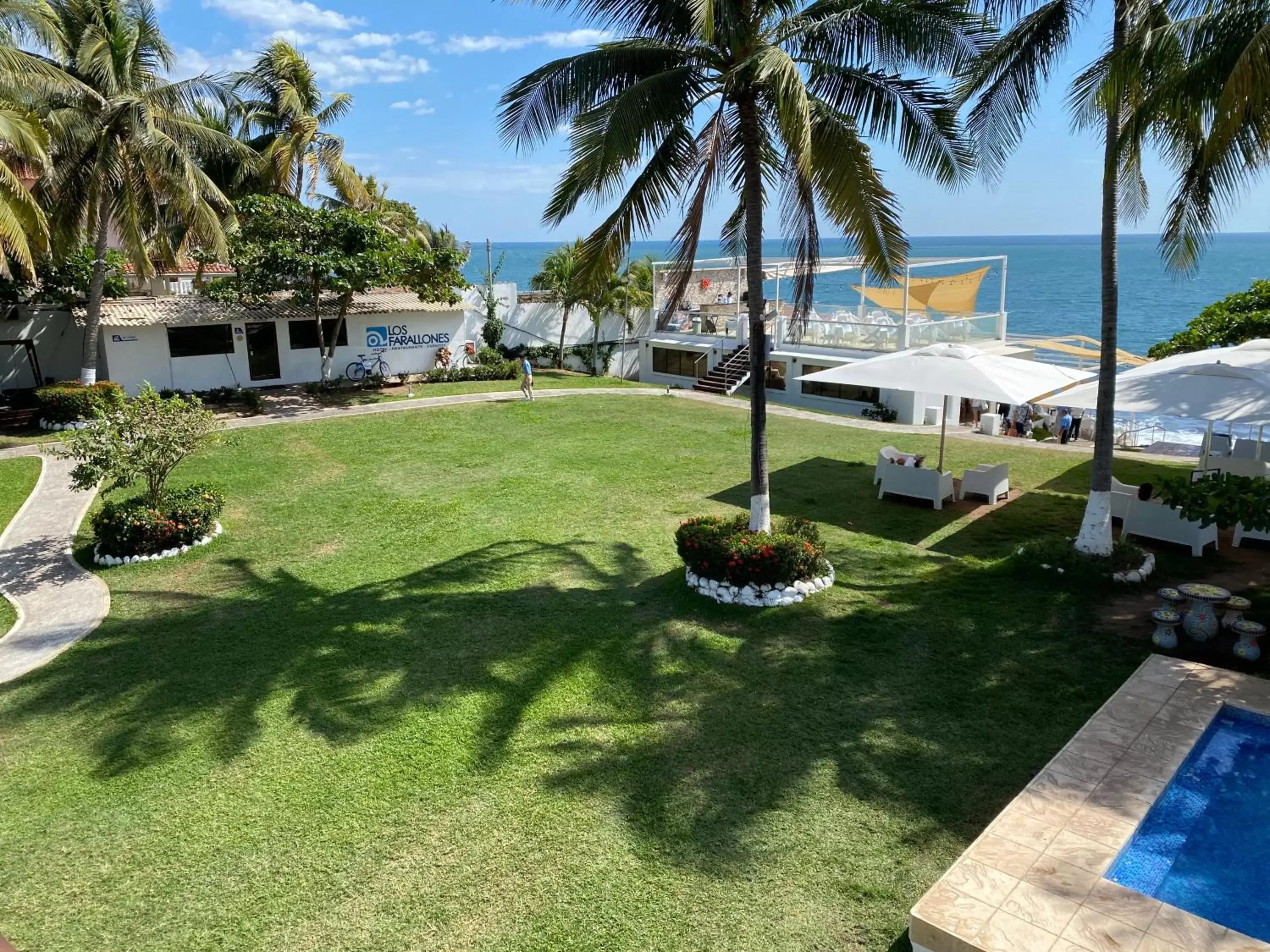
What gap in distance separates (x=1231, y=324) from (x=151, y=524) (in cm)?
1978

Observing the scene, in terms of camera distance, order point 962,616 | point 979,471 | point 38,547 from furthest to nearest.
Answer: point 979,471, point 38,547, point 962,616

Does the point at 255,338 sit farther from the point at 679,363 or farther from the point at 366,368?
the point at 679,363

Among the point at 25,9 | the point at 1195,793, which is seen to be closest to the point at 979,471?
the point at 1195,793

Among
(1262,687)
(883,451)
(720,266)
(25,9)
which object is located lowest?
(1262,687)

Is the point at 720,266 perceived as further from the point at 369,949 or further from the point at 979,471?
the point at 369,949

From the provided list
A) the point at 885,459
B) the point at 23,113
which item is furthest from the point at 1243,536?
the point at 23,113

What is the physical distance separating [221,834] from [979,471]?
1272 centimetres

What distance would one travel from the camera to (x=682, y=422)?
2225 centimetres

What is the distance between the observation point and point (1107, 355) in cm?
1084

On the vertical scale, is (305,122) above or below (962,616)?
above

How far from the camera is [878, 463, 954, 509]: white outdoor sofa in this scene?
14297 millimetres

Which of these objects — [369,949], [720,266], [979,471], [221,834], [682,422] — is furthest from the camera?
[720,266]

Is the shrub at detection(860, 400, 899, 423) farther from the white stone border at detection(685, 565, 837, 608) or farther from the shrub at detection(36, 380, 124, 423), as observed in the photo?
the shrub at detection(36, 380, 124, 423)

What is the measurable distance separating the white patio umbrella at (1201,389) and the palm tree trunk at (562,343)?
23168mm
